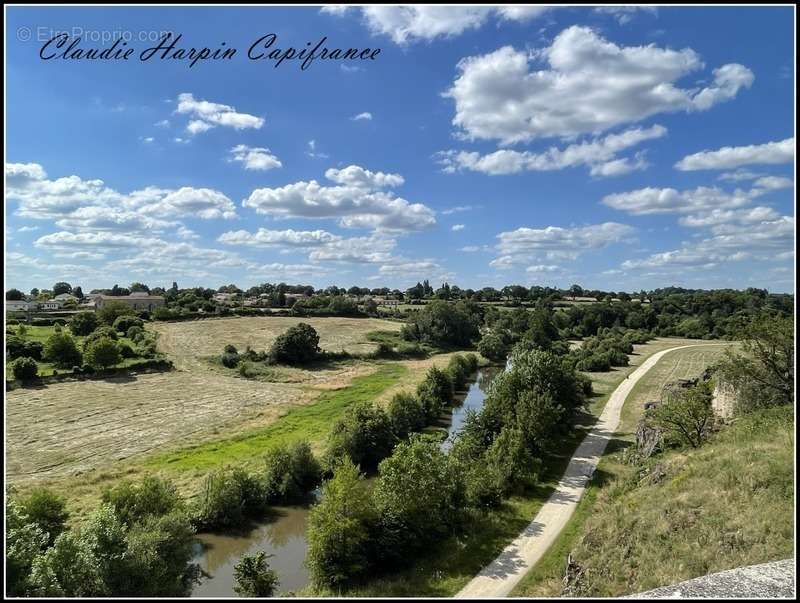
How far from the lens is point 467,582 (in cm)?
1639

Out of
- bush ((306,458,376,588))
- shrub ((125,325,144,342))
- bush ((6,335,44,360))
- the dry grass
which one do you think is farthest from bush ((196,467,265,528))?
shrub ((125,325,144,342))

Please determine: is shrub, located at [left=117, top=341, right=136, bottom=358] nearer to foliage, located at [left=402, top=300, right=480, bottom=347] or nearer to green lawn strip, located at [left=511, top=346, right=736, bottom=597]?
foliage, located at [left=402, top=300, right=480, bottom=347]

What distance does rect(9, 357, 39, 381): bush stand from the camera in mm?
47812

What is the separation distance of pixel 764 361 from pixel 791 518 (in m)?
15.1

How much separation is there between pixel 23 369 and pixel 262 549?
41996mm

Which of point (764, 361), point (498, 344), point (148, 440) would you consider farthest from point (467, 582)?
point (498, 344)

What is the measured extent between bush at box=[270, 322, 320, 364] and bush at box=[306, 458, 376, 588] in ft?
158

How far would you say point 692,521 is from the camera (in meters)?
13.5

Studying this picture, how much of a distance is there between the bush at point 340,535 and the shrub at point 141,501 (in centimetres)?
677

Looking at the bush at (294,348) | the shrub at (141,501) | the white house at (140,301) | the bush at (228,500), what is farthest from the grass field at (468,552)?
the white house at (140,301)

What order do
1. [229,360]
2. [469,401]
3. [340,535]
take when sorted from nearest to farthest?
[340,535], [469,401], [229,360]

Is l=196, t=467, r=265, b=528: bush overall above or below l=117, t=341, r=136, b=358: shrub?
below

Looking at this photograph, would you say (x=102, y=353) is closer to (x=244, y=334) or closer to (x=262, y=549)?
(x=244, y=334)

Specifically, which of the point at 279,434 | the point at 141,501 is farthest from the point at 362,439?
the point at 141,501
